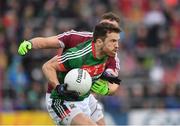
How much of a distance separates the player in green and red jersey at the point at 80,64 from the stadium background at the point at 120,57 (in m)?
6.09

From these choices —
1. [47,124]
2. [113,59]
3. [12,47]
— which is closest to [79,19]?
[12,47]

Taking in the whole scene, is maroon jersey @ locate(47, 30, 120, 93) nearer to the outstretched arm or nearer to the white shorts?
the outstretched arm

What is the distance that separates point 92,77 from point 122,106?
6.40 meters

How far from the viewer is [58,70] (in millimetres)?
9812

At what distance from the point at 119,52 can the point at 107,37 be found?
7.84 m

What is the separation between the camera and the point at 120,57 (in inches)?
684

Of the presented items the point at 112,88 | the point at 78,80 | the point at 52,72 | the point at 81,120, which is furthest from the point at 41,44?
the point at 112,88

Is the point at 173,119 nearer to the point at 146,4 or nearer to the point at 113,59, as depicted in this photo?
the point at 146,4

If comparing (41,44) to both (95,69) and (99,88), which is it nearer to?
(95,69)

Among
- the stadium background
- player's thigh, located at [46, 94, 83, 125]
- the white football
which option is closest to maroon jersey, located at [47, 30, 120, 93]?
the white football

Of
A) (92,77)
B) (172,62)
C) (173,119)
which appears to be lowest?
(173,119)

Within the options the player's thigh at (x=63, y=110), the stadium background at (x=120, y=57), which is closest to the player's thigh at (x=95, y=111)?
the player's thigh at (x=63, y=110)

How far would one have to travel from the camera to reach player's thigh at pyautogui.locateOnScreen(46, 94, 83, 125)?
972cm

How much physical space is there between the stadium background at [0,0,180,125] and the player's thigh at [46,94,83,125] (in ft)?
19.5
